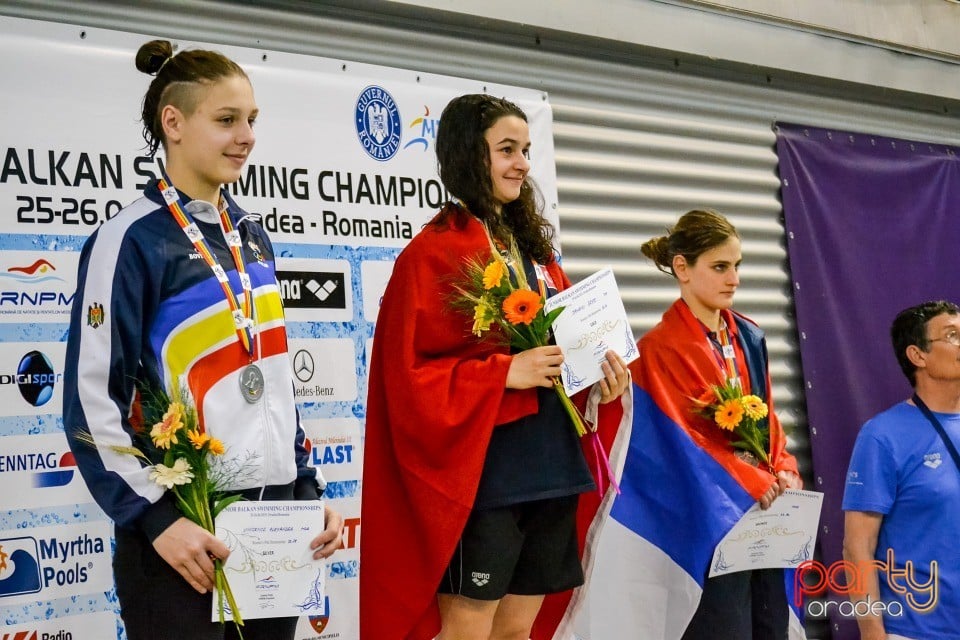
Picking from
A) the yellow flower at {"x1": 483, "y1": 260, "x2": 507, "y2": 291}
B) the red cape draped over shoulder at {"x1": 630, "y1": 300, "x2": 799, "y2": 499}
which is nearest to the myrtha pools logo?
the red cape draped over shoulder at {"x1": 630, "y1": 300, "x2": 799, "y2": 499}

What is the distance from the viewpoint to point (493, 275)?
2531 mm

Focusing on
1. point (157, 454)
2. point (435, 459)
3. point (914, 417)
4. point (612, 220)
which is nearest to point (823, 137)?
point (612, 220)

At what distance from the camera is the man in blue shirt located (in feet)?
12.8

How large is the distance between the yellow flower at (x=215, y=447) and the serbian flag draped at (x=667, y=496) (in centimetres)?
177

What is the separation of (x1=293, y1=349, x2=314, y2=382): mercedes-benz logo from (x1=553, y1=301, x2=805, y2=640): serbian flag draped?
1.18 meters

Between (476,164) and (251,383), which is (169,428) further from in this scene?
(476,164)

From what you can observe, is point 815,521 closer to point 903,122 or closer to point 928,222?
point 928,222

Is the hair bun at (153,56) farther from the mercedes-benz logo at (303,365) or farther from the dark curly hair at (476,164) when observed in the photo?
the mercedes-benz logo at (303,365)

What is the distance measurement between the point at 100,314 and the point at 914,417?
323 cm

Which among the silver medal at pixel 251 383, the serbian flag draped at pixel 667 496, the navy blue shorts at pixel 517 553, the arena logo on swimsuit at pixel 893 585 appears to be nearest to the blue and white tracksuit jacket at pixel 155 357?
the silver medal at pixel 251 383

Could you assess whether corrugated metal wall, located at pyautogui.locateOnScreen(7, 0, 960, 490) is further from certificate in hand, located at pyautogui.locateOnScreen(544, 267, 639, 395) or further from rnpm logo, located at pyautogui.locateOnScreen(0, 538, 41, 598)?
certificate in hand, located at pyautogui.locateOnScreen(544, 267, 639, 395)

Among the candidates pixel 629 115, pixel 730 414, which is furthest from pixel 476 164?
pixel 629 115

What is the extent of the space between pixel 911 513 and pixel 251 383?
281 cm

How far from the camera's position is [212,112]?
238 centimetres
